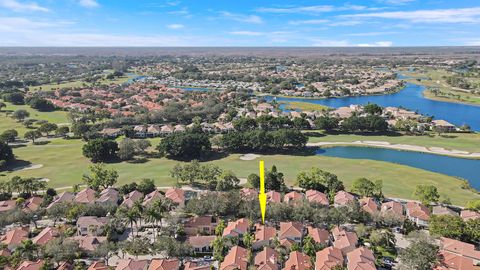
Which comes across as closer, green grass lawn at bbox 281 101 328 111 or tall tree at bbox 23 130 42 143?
tall tree at bbox 23 130 42 143

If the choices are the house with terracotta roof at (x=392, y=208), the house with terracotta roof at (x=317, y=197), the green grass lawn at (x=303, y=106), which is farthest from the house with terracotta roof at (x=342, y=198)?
the green grass lawn at (x=303, y=106)

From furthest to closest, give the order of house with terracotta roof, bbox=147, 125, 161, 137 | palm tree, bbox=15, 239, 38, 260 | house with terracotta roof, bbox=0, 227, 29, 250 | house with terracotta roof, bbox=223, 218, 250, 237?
house with terracotta roof, bbox=147, 125, 161, 137, house with terracotta roof, bbox=223, 218, 250, 237, house with terracotta roof, bbox=0, 227, 29, 250, palm tree, bbox=15, 239, 38, 260

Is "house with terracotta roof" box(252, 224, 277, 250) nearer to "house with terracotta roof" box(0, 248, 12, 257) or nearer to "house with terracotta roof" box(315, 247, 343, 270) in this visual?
"house with terracotta roof" box(315, 247, 343, 270)

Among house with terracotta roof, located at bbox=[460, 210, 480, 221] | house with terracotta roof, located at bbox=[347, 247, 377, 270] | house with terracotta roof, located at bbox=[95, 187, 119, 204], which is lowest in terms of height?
house with terracotta roof, located at bbox=[95, 187, 119, 204]

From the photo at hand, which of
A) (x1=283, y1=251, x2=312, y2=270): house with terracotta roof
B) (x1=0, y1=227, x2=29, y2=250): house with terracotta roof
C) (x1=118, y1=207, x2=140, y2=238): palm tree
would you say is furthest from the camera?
(x1=118, y1=207, x2=140, y2=238): palm tree

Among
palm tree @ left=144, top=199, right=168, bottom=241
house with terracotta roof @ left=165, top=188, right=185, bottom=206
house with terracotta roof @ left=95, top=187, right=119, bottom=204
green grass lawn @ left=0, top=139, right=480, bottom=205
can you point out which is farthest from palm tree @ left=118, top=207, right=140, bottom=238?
green grass lawn @ left=0, top=139, right=480, bottom=205

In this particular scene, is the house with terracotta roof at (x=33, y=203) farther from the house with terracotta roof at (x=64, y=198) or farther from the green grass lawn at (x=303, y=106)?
the green grass lawn at (x=303, y=106)
